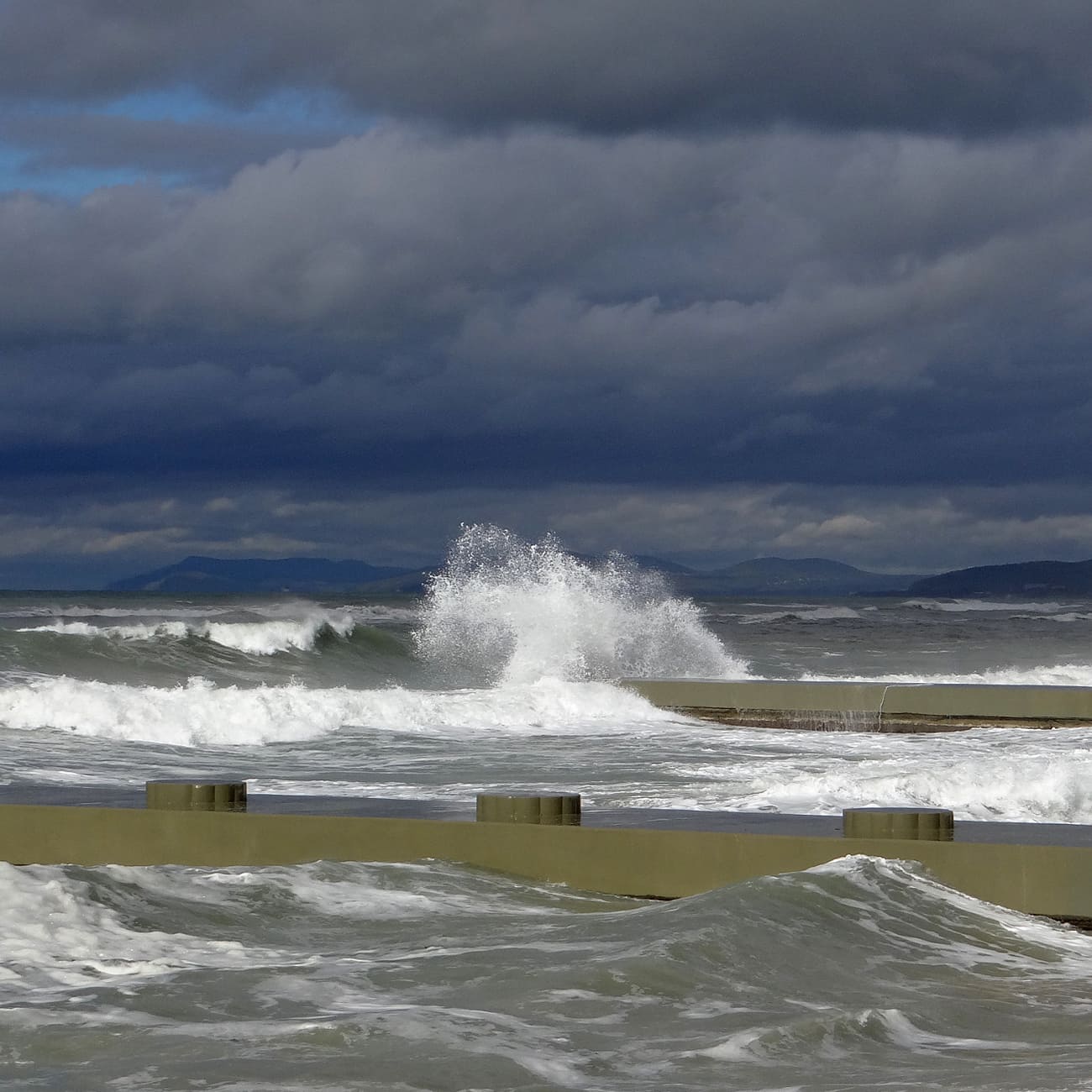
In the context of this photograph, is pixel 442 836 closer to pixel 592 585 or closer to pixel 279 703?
pixel 279 703

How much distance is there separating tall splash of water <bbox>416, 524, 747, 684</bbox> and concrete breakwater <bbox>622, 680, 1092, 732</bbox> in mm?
7333

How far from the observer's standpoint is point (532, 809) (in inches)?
345

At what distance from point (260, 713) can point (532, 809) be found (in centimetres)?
1050

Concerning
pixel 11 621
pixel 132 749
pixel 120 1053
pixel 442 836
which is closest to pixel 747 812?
pixel 442 836

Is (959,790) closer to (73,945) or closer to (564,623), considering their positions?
(73,945)

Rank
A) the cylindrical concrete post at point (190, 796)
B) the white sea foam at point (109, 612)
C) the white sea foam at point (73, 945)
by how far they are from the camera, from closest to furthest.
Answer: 1. the white sea foam at point (73, 945)
2. the cylindrical concrete post at point (190, 796)
3. the white sea foam at point (109, 612)

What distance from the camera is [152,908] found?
23.6 ft

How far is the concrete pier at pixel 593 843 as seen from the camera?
7922mm

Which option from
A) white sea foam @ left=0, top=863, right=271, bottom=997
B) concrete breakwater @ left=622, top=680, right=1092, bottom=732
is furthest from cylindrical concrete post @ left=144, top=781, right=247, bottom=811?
concrete breakwater @ left=622, top=680, right=1092, bottom=732

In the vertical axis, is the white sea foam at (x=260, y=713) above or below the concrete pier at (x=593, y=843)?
above

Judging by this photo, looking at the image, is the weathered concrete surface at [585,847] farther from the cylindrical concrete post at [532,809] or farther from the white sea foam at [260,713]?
the white sea foam at [260,713]

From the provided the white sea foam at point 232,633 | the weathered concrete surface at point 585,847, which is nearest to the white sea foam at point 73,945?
the weathered concrete surface at point 585,847

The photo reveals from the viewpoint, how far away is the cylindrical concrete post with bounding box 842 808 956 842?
8.23 m

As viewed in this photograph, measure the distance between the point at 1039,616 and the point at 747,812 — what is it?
2854 inches
